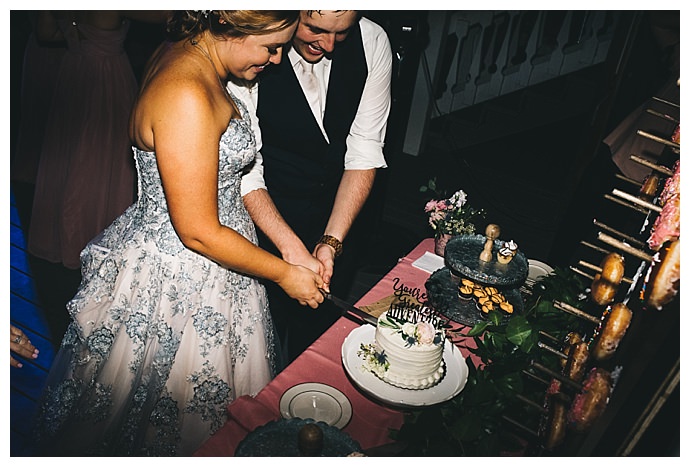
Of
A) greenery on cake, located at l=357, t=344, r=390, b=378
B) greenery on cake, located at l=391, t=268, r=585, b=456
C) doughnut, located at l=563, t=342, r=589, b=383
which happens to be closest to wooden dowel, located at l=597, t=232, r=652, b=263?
doughnut, located at l=563, t=342, r=589, b=383

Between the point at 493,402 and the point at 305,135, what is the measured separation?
126 centimetres

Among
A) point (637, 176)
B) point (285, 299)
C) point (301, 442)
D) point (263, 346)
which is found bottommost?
point (285, 299)

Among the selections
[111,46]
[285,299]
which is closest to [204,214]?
[285,299]

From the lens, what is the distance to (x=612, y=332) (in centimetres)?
101

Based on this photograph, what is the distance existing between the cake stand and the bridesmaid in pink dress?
7.21 ft

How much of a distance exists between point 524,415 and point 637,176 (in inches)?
86.9

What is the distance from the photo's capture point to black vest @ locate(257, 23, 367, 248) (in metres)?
2.04

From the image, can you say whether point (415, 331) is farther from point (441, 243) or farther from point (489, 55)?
point (489, 55)

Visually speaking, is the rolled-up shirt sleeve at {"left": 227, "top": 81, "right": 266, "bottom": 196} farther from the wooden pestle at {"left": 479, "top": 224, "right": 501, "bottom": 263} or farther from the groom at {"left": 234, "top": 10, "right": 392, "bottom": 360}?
the wooden pestle at {"left": 479, "top": 224, "right": 501, "bottom": 263}

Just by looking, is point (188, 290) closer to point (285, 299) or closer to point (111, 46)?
point (285, 299)

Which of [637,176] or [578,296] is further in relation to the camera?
[637,176]

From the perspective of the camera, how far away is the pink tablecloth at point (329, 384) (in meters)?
1.32

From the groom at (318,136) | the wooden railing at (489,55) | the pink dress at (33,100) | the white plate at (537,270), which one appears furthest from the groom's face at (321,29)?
the wooden railing at (489,55)

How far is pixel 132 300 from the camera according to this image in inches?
68.1
